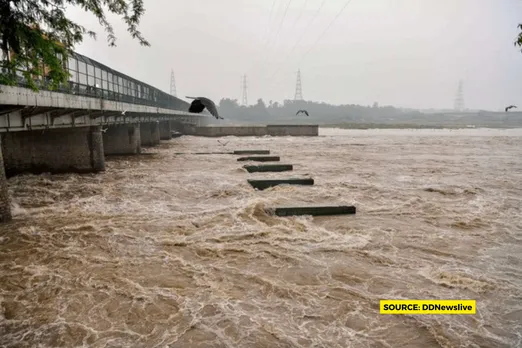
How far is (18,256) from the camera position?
10820 millimetres

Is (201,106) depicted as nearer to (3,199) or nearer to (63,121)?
(3,199)

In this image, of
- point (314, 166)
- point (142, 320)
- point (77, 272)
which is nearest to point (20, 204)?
point (77, 272)

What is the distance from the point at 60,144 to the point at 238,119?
16184cm

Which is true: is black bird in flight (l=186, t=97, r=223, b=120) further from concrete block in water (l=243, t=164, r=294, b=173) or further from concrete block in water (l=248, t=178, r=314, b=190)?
concrete block in water (l=243, t=164, r=294, b=173)

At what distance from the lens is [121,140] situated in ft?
127

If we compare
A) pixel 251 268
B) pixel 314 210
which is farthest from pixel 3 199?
pixel 314 210

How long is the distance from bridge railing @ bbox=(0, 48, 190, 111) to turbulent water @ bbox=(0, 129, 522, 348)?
587cm

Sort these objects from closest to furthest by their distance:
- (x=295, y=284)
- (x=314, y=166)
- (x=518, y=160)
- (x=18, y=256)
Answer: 1. (x=295, y=284)
2. (x=18, y=256)
3. (x=314, y=166)
4. (x=518, y=160)

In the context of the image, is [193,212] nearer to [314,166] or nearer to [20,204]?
[20,204]

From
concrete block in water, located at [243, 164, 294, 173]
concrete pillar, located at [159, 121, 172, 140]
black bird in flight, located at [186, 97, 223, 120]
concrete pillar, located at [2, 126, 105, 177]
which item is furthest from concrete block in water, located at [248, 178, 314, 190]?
concrete pillar, located at [159, 121, 172, 140]

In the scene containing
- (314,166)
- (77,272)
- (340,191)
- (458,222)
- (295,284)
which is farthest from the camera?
(314,166)

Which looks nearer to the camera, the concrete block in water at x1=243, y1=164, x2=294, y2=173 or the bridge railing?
the bridge railing

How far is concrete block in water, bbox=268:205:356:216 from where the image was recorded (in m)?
15.1

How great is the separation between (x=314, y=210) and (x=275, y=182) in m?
6.51
